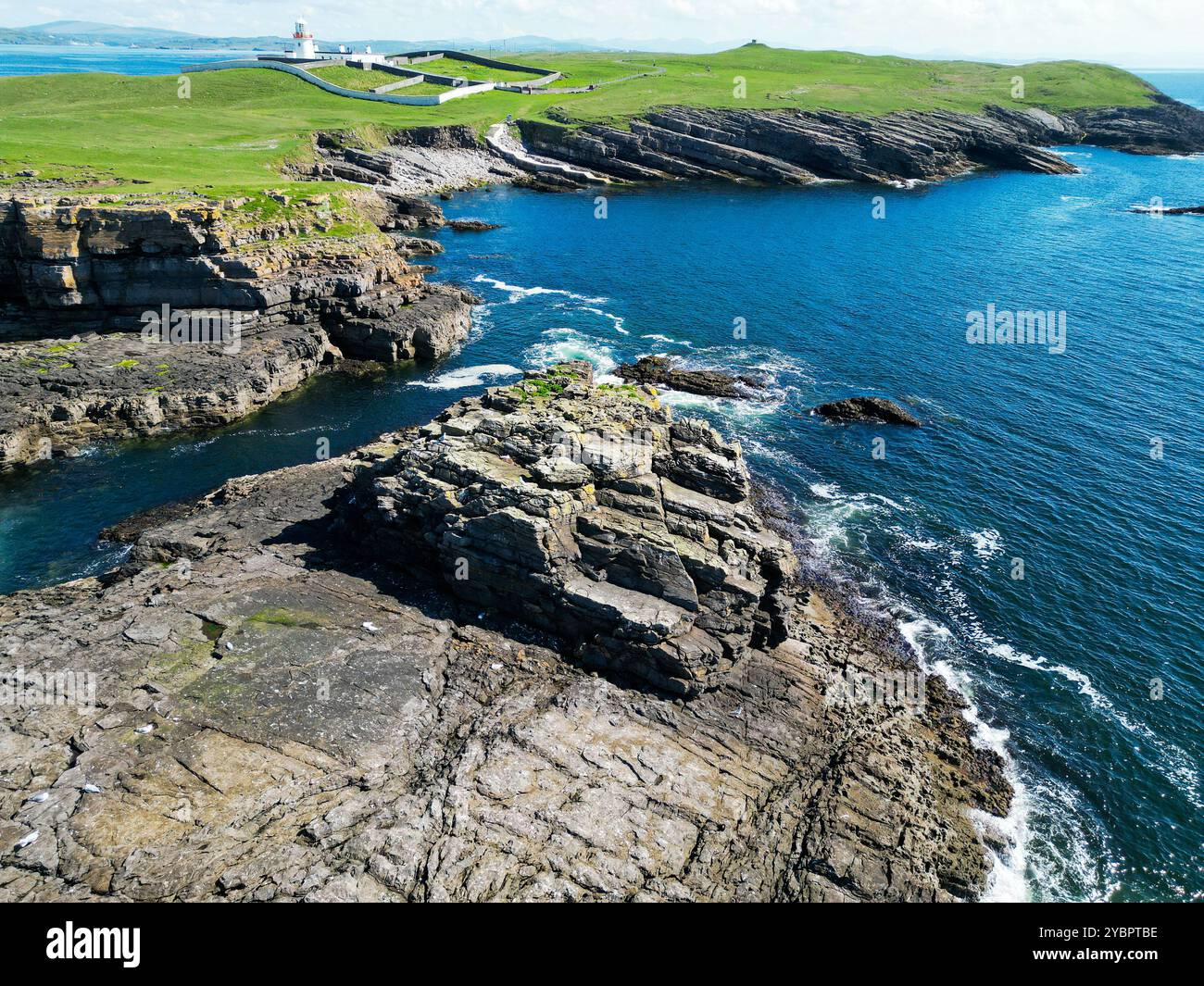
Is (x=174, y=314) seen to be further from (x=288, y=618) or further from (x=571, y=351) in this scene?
(x=288, y=618)

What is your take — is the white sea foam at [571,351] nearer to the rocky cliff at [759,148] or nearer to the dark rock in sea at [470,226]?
the dark rock in sea at [470,226]

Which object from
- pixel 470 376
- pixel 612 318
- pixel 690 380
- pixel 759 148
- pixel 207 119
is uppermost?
pixel 759 148

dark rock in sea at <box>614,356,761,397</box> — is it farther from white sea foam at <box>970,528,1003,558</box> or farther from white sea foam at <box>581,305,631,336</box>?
white sea foam at <box>970,528,1003,558</box>

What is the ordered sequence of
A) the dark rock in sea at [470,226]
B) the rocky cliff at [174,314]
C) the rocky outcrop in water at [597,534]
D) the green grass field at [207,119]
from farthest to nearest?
1. the dark rock in sea at [470,226]
2. the green grass field at [207,119]
3. the rocky cliff at [174,314]
4. the rocky outcrop in water at [597,534]

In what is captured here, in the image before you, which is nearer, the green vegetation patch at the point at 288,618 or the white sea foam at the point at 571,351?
the green vegetation patch at the point at 288,618

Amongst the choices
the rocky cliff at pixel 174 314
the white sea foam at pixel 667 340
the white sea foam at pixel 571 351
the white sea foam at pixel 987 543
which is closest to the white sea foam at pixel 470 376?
the white sea foam at pixel 571 351

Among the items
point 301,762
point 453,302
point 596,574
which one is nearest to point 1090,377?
point 596,574

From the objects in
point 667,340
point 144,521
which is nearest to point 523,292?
point 667,340

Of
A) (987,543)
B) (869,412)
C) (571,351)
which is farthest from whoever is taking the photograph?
(571,351)
